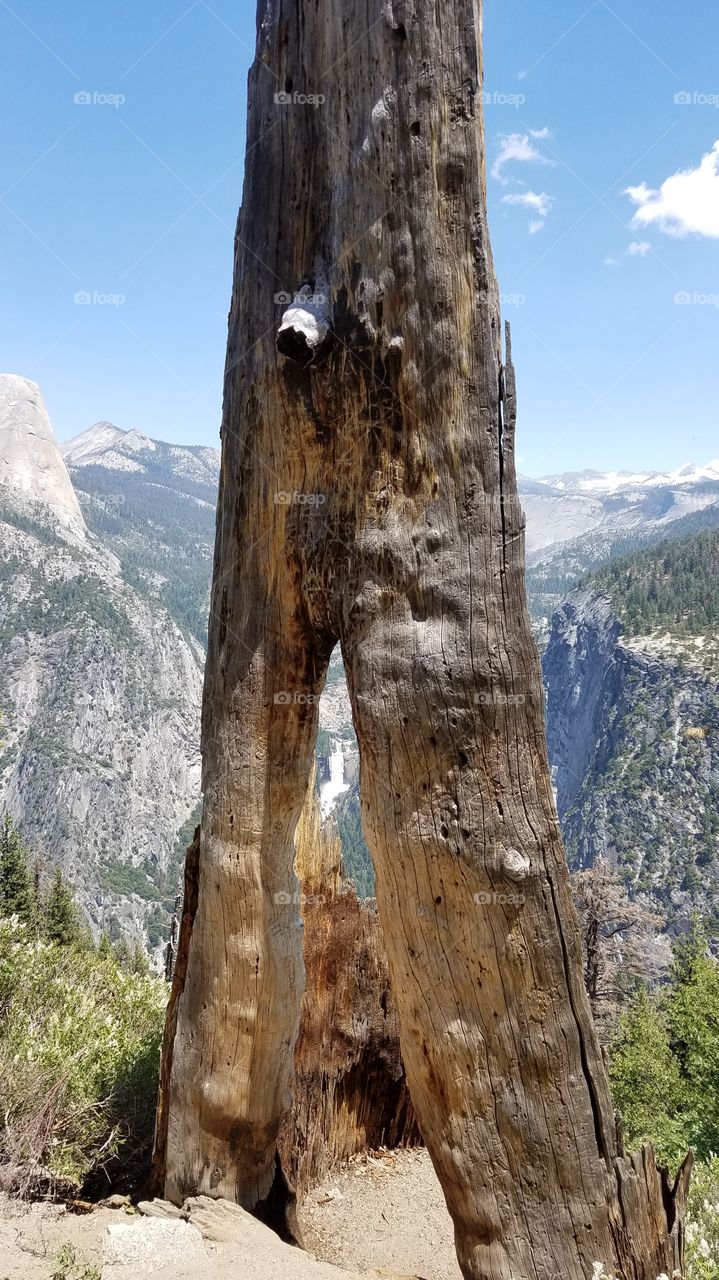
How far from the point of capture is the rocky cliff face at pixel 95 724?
113812 millimetres

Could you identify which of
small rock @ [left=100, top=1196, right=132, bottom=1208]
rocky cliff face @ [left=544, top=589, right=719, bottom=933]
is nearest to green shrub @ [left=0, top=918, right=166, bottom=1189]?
small rock @ [left=100, top=1196, right=132, bottom=1208]

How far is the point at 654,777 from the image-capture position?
101188mm

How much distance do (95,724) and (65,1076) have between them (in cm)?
14433

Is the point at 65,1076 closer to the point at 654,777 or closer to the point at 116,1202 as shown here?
the point at 116,1202

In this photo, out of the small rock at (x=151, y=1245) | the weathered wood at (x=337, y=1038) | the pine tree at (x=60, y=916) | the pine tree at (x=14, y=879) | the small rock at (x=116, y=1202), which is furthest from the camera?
the pine tree at (x=60, y=916)

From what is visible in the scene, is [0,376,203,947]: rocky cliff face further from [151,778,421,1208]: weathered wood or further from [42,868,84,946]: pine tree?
[151,778,421,1208]: weathered wood

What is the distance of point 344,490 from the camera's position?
394 cm

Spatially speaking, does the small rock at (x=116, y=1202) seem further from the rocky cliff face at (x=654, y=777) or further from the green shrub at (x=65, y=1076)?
the rocky cliff face at (x=654, y=777)

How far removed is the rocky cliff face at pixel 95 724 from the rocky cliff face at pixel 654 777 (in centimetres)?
6059

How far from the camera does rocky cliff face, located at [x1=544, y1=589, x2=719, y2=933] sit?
86062mm

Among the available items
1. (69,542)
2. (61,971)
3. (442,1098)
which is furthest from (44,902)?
(69,542)

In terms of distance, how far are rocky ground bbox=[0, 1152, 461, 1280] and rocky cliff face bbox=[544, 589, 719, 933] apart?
72.1 metres

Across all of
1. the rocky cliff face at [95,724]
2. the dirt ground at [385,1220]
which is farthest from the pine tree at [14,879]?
the rocky cliff face at [95,724]

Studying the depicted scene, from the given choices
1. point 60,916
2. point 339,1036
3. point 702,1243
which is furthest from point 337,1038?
point 60,916
